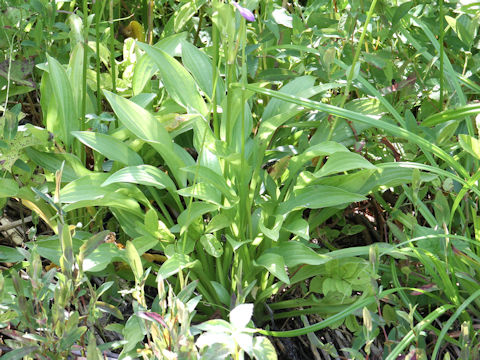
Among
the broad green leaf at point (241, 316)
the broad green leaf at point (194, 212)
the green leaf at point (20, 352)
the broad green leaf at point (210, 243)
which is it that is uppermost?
the broad green leaf at point (194, 212)

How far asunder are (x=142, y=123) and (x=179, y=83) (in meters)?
0.14

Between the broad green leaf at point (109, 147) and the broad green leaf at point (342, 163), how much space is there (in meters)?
0.40

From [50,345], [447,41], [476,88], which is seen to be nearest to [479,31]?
[447,41]

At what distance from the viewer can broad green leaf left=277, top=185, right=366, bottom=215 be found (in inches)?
48.2

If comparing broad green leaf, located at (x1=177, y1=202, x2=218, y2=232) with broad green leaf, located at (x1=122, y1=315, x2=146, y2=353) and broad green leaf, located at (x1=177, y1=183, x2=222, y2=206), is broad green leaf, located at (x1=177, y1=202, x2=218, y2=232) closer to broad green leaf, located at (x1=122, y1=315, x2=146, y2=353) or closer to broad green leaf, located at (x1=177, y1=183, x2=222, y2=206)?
broad green leaf, located at (x1=177, y1=183, x2=222, y2=206)

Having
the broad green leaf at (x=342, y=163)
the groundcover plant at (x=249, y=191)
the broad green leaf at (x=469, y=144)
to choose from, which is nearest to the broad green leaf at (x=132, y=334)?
the groundcover plant at (x=249, y=191)

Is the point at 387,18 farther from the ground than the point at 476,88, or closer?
farther from the ground

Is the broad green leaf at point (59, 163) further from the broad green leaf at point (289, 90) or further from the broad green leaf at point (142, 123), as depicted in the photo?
the broad green leaf at point (289, 90)

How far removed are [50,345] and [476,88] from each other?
1.09 metres

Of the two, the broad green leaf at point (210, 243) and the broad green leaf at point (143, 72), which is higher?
the broad green leaf at point (143, 72)

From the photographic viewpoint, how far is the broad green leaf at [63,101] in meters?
1.36

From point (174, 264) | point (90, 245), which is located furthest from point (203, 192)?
point (90, 245)

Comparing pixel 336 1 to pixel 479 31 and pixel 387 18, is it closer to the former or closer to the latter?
pixel 387 18

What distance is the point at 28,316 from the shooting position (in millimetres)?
1029
